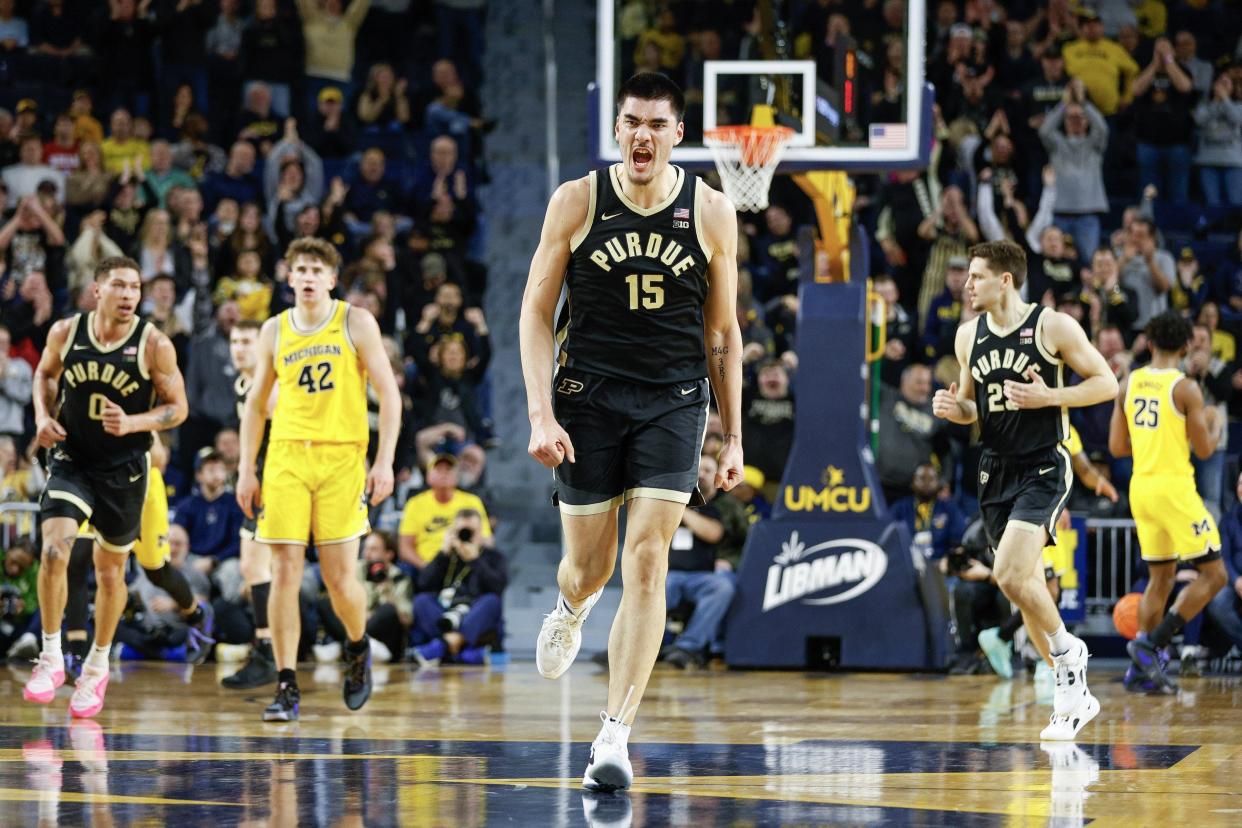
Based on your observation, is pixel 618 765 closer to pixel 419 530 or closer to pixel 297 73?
pixel 419 530

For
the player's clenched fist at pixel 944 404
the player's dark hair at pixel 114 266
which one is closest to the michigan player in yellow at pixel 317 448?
the player's dark hair at pixel 114 266

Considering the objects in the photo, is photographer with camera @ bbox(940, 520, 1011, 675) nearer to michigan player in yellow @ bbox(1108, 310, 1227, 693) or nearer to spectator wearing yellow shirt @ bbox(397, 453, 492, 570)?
michigan player in yellow @ bbox(1108, 310, 1227, 693)

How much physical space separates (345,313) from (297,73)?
10.3m

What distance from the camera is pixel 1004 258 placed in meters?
8.05

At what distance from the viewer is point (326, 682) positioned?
10.5 metres

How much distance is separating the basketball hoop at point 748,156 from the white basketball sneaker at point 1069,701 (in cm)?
435

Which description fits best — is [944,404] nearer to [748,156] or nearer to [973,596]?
[748,156]

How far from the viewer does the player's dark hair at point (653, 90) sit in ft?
19.3

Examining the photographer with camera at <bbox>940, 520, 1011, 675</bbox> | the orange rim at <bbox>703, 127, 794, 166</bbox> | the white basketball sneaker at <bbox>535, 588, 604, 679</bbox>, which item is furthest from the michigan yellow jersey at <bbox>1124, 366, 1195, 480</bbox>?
the white basketball sneaker at <bbox>535, 588, 604, 679</bbox>

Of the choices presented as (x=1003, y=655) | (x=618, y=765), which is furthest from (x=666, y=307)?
(x=1003, y=655)

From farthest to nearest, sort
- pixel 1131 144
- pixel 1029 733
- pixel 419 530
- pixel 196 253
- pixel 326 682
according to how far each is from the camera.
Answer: pixel 1131 144 < pixel 196 253 < pixel 419 530 < pixel 326 682 < pixel 1029 733

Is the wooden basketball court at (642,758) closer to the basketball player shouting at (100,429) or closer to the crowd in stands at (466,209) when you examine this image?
the basketball player shouting at (100,429)

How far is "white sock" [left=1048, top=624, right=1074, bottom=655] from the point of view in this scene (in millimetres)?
7719

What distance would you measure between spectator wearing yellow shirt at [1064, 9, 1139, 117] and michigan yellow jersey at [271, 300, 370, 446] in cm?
1075
